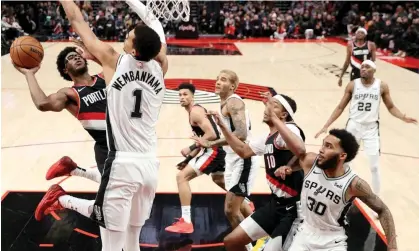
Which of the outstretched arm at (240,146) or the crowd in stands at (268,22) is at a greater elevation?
the outstretched arm at (240,146)

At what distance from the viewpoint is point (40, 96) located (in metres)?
3.67

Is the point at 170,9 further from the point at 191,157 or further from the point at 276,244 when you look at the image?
the point at 276,244

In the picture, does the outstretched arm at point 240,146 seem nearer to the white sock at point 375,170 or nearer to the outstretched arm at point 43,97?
the outstretched arm at point 43,97

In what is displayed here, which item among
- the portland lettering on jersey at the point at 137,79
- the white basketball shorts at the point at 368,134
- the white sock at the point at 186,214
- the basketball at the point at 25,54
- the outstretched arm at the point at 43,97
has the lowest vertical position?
the white sock at the point at 186,214

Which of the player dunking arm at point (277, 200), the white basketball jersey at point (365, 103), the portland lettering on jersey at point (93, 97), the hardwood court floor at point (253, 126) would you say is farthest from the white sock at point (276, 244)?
the white basketball jersey at point (365, 103)

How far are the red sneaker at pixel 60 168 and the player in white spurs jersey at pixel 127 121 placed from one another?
1.42 m

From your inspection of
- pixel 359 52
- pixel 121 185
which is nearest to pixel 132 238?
pixel 121 185

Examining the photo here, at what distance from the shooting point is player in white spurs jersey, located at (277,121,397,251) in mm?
3567

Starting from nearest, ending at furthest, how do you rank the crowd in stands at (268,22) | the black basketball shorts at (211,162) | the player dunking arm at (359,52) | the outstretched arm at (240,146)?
the outstretched arm at (240,146) → the black basketball shorts at (211,162) → the player dunking arm at (359,52) → the crowd in stands at (268,22)

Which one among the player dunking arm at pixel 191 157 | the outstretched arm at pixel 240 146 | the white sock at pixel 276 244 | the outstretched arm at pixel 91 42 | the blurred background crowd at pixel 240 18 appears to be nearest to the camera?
the outstretched arm at pixel 91 42

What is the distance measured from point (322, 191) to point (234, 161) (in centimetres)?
158

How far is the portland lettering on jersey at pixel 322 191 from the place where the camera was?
3.59m

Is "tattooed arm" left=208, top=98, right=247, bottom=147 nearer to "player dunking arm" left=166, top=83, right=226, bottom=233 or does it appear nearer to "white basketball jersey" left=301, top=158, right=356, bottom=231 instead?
"player dunking arm" left=166, top=83, right=226, bottom=233

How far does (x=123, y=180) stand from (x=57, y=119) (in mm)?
7306
